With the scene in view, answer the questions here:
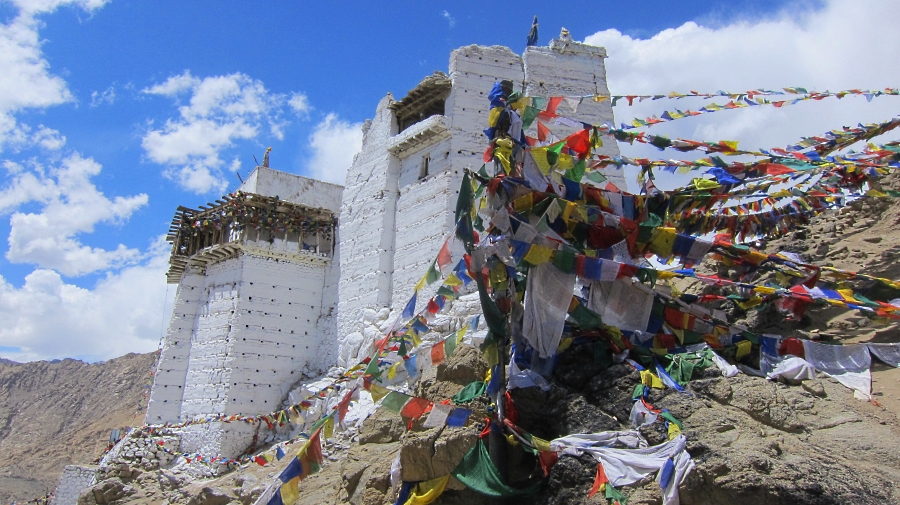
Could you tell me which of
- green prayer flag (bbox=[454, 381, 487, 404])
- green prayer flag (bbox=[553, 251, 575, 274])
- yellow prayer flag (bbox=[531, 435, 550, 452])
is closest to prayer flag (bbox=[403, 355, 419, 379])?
green prayer flag (bbox=[454, 381, 487, 404])

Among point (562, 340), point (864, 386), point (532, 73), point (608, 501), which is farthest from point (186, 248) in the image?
point (864, 386)

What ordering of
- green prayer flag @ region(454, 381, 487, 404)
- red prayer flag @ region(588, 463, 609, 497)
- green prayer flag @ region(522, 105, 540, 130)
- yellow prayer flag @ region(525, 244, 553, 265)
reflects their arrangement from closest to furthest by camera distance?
red prayer flag @ region(588, 463, 609, 497)
yellow prayer flag @ region(525, 244, 553, 265)
green prayer flag @ region(454, 381, 487, 404)
green prayer flag @ region(522, 105, 540, 130)

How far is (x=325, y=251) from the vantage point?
22.8 metres

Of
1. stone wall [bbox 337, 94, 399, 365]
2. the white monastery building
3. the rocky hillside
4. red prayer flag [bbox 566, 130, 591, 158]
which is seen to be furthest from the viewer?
the rocky hillside

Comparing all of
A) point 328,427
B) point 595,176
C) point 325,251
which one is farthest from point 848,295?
point 325,251

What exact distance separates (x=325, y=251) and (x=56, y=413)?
2997 cm

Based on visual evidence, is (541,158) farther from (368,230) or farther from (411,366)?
(368,230)

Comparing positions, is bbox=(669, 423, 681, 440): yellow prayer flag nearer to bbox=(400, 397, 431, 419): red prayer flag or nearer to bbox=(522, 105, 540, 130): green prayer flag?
bbox=(400, 397, 431, 419): red prayer flag

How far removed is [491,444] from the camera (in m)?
8.78

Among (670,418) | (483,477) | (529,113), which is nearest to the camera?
(670,418)

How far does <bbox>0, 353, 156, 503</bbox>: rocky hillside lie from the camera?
33812 millimetres

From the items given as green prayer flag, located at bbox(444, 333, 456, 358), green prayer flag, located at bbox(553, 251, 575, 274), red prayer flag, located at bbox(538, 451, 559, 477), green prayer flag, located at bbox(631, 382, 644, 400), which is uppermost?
green prayer flag, located at bbox(553, 251, 575, 274)

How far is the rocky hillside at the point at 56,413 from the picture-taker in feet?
111

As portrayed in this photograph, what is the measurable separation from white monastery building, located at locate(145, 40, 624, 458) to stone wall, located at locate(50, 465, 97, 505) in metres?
2.24
